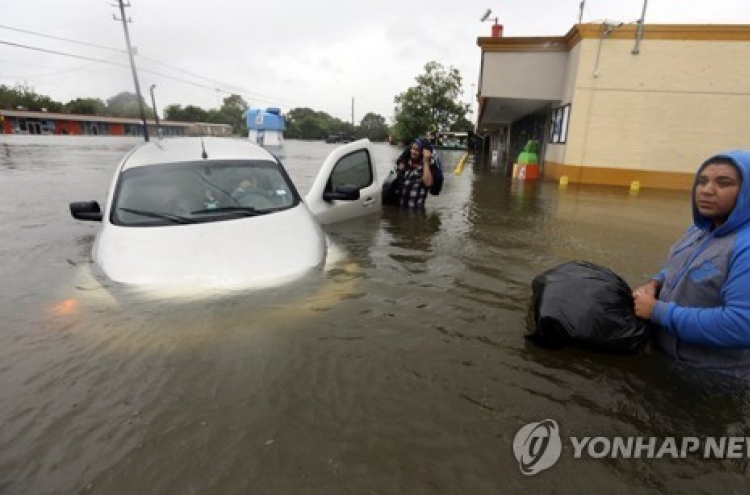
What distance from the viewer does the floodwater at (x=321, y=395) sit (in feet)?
6.57

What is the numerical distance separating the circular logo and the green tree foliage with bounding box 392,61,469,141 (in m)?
59.5

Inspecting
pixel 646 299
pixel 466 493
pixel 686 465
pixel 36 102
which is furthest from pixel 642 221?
pixel 36 102

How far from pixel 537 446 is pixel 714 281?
1.21 meters

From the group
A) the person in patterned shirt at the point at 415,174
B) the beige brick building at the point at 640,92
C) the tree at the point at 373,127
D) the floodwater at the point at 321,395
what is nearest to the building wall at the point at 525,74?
the beige brick building at the point at 640,92

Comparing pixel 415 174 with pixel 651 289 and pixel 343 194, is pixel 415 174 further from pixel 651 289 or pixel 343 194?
pixel 651 289

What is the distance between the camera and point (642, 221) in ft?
27.8

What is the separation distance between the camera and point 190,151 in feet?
15.9

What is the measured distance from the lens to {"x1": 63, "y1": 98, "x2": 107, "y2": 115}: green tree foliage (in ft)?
286

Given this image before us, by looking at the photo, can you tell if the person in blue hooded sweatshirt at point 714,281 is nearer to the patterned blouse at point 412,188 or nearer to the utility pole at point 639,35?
the patterned blouse at point 412,188

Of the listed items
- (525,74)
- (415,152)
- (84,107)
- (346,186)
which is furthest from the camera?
(84,107)

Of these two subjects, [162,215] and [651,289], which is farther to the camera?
[162,215]

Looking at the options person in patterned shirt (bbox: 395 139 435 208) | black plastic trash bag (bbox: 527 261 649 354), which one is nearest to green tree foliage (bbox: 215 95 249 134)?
person in patterned shirt (bbox: 395 139 435 208)

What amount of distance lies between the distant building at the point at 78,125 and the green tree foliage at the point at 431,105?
2426 cm

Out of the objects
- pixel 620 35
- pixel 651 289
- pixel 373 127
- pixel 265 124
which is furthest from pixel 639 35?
pixel 373 127
